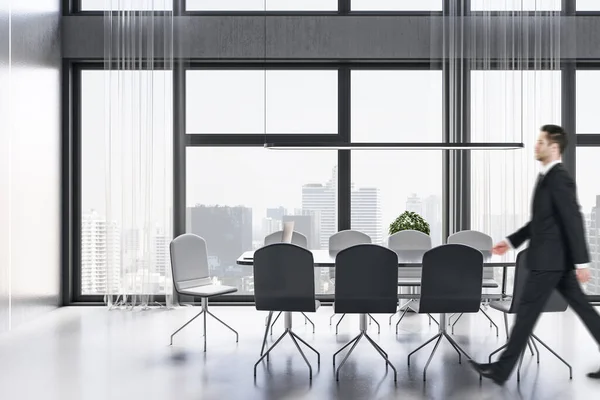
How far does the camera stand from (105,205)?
679cm

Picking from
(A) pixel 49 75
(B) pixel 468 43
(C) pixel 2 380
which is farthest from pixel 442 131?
(C) pixel 2 380

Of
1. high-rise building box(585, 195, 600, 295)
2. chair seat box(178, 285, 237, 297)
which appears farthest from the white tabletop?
high-rise building box(585, 195, 600, 295)

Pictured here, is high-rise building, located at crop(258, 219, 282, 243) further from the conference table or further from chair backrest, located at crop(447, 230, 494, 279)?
chair backrest, located at crop(447, 230, 494, 279)

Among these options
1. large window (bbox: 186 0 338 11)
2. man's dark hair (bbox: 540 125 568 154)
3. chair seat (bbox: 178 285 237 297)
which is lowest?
chair seat (bbox: 178 285 237 297)

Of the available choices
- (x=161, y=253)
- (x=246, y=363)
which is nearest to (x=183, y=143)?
(x=161, y=253)

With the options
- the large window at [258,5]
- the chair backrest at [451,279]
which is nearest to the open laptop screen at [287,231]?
the chair backrest at [451,279]

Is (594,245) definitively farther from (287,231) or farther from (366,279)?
(366,279)

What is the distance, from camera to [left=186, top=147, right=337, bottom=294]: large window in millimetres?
6988

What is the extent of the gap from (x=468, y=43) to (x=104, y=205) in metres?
4.47

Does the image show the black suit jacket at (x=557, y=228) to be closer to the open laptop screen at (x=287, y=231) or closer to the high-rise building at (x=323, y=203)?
the open laptop screen at (x=287, y=231)

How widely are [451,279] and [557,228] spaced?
2.45 ft

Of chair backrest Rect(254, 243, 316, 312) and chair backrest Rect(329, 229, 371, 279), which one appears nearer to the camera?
chair backrest Rect(254, 243, 316, 312)

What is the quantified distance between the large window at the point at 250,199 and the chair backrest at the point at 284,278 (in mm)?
2892

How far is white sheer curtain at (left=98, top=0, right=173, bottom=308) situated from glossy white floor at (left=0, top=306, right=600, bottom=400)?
74 centimetres
